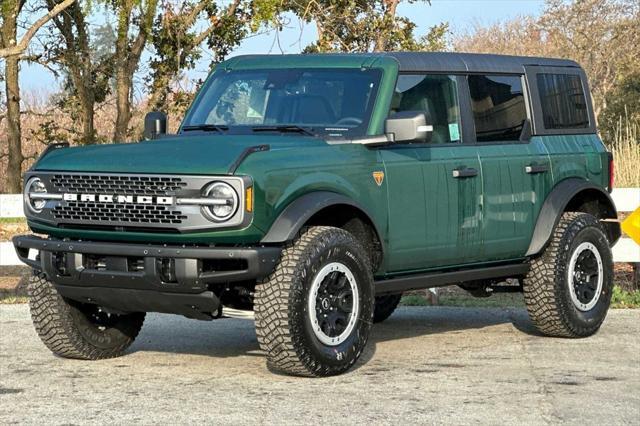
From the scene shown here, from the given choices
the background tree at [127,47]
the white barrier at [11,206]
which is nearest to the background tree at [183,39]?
the background tree at [127,47]

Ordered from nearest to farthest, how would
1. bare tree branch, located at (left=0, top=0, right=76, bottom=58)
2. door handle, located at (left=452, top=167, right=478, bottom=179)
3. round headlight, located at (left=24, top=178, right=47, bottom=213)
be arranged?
round headlight, located at (left=24, top=178, right=47, bottom=213)
door handle, located at (left=452, top=167, right=478, bottom=179)
bare tree branch, located at (left=0, top=0, right=76, bottom=58)

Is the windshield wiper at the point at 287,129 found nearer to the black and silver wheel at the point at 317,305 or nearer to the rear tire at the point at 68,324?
the black and silver wheel at the point at 317,305

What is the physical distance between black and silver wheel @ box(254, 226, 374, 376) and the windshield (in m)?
0.91

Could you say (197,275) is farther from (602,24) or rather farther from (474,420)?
(602,24)

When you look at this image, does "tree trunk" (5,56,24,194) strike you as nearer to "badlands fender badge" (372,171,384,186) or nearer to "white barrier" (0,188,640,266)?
"white barrier" (0,188,640,266)

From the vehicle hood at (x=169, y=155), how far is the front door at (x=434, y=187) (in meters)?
0.70

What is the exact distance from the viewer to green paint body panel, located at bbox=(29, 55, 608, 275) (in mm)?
8523

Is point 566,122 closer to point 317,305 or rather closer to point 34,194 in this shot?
point 317,305

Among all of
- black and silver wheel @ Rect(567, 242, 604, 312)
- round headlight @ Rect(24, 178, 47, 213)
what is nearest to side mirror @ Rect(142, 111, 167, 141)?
round headlight @ Rect(24, 178, 47, 213)

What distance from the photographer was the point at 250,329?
1141cm

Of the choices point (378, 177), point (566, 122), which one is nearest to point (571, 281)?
point (566, 122)

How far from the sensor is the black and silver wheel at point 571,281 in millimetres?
10602

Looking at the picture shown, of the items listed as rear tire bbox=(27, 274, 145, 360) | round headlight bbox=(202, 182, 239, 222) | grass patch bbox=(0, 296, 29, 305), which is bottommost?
grass patch bbox=(0, 296, 29, 305)

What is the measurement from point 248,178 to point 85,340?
1.94m
